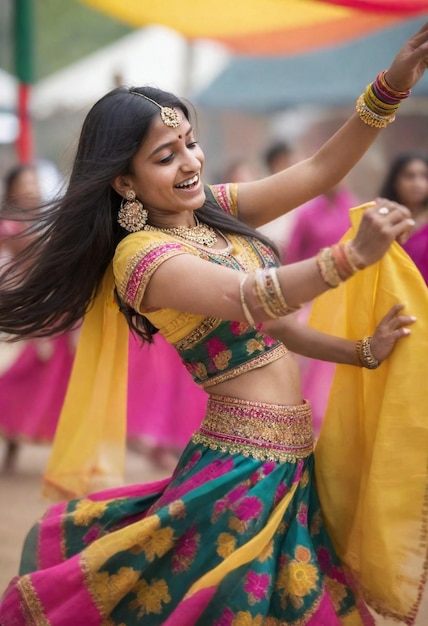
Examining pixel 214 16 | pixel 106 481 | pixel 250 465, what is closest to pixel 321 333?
pixel 250 465

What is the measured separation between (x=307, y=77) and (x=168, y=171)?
998 cm

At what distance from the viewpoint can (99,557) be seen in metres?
2.67

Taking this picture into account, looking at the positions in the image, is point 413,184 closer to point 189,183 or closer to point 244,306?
point 189,183

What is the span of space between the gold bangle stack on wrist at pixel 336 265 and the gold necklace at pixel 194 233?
22.6 inches

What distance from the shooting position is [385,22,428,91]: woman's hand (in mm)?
2641

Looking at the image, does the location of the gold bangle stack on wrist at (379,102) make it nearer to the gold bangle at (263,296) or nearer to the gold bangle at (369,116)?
the gold bangle at (369,116)

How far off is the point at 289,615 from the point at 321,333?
0.74 meters

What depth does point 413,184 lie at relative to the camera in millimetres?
5672

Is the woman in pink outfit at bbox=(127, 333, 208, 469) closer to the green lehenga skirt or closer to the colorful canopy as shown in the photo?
the colorful canopy

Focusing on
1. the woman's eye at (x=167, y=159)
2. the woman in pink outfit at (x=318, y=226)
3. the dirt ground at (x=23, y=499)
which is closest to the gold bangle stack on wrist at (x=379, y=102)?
the woman's eye at (x=167, y=159)

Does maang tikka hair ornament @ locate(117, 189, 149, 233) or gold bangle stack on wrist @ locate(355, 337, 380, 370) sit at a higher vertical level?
maang tikka hair ornament @ locate(117, 189, 149, 233)

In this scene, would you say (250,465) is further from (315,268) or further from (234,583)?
(315,268)

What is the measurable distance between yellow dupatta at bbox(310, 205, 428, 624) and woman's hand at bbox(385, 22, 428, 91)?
0.35 meters

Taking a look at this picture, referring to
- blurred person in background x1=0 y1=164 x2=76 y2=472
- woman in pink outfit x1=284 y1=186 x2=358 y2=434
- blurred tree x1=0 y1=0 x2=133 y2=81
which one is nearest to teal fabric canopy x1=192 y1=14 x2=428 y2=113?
blurred tree x1=0 y1=0 x2=133 y2=81
